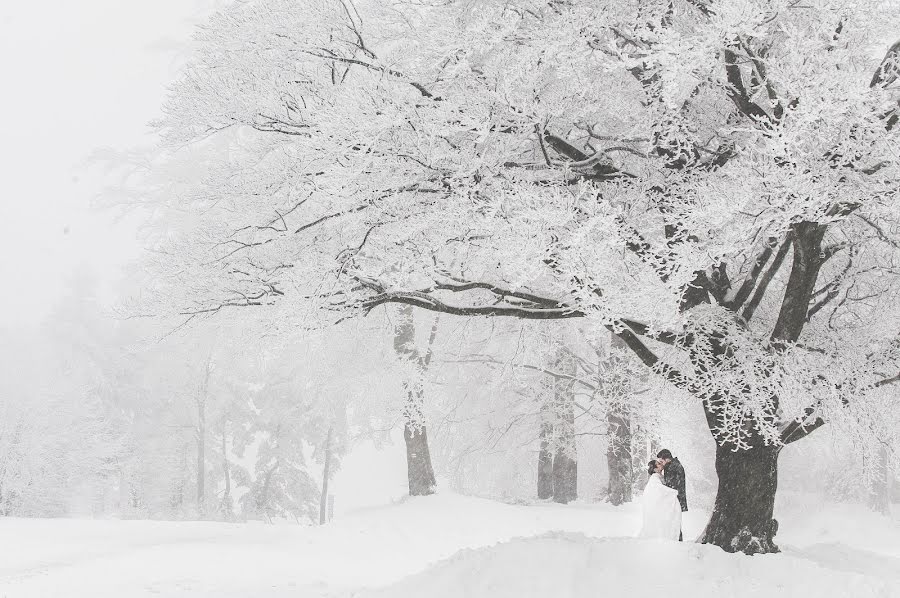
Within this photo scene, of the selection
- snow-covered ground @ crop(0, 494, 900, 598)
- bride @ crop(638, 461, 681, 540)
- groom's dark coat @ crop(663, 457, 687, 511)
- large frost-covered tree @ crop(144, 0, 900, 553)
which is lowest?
snow-covered ground @ crop(0, 494, 900, 598)

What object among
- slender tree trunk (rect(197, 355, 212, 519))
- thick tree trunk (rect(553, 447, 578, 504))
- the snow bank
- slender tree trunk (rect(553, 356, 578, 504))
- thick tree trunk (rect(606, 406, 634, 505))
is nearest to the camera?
the snow bank

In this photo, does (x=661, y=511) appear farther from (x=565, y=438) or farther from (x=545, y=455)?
(x=545, y=455)

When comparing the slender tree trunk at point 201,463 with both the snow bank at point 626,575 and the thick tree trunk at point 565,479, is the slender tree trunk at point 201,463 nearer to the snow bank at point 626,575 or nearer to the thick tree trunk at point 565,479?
the thick tree trunk at point 565,479

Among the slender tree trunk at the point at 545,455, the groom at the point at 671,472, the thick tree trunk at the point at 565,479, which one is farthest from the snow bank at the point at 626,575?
the thick tree trunk at the point at 565,479

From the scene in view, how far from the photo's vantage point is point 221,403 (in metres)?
25.5

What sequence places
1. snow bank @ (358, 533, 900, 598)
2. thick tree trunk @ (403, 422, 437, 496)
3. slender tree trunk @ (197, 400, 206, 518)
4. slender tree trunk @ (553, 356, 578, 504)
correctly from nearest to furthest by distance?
snow bank @ (358, 533, 900, 598), thick tree trunk @ (403, 422, 437, 496), slender tree trunk @ (553, 356, 578, 504), slender tree trunk @ (197, 400, 206, 518)

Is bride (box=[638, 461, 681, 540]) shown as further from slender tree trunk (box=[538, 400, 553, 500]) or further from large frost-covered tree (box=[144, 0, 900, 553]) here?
slender tree trunk (box=[538, 400, 553, 500])

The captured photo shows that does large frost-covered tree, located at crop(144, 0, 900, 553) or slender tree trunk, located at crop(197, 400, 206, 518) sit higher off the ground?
large frost-covered tree, located at crop(144, 0, 900, 553)

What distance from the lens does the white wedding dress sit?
25.9 feet

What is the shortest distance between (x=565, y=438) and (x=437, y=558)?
6053 mm

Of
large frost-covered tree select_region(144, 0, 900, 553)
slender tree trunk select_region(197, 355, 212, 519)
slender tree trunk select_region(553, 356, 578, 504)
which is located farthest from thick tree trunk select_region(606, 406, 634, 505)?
slender tree trunk select_region(197, 355, 212, 519)

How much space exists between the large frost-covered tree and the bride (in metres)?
0.59

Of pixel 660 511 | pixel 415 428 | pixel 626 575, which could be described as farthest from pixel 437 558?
pixel 626 575

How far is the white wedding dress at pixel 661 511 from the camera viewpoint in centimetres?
788
